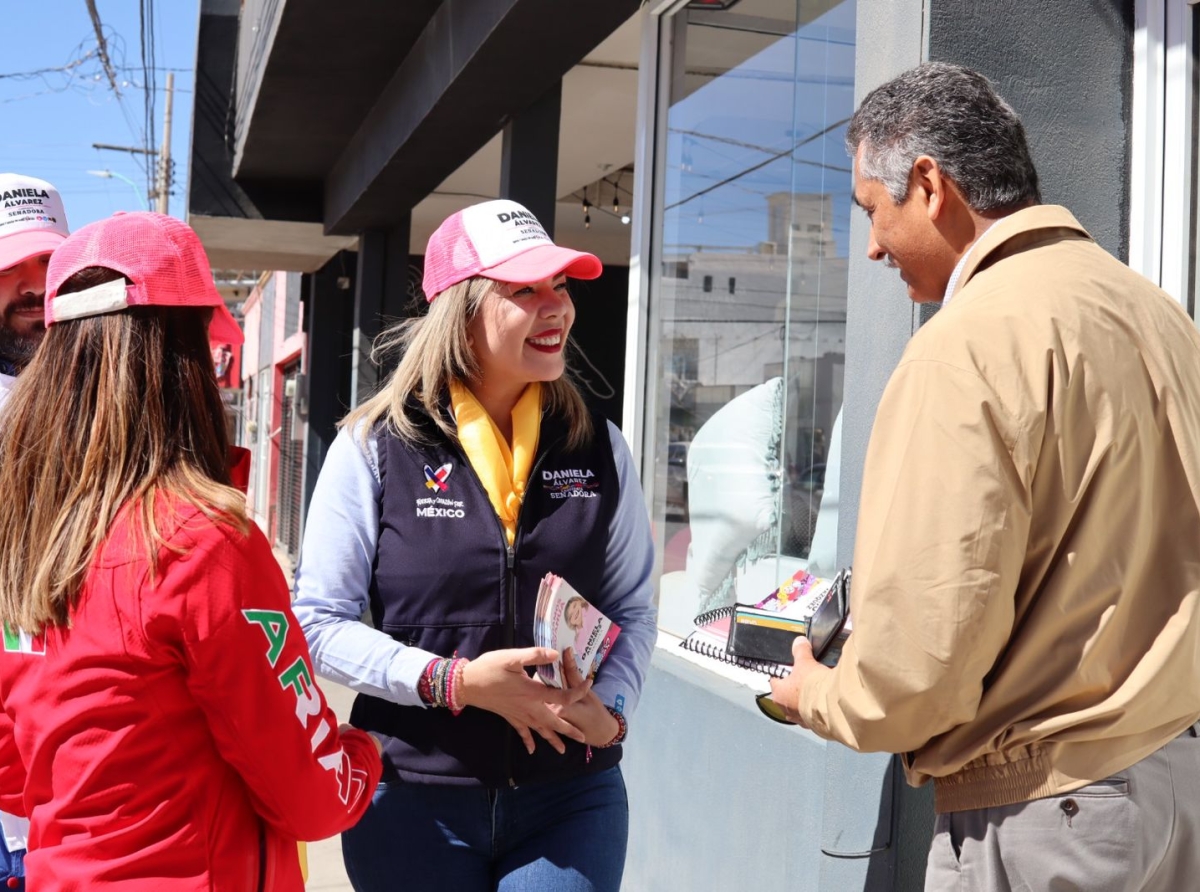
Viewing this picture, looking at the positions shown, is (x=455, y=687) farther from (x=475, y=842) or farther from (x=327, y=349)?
(x=327, y=349)

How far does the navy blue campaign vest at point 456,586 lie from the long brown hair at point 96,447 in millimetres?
573

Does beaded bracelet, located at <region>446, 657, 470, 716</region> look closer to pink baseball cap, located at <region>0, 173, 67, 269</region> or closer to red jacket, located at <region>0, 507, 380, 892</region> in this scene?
red jacket, located at <region>0, 507, 380, 892</region>

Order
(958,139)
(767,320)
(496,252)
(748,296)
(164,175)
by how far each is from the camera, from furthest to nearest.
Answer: (164,175) → (748,296) → (767,320) → (496,252) → (958,139)

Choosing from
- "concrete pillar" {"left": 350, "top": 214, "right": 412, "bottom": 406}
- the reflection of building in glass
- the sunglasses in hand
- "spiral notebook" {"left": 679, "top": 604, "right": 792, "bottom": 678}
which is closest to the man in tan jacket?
the sunglasses in hand

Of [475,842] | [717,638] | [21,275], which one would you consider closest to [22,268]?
[21,275]

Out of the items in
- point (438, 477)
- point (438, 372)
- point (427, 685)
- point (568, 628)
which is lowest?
point (427, 685)

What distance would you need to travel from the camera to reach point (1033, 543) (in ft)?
5.68

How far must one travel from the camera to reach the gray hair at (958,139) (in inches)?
75.8

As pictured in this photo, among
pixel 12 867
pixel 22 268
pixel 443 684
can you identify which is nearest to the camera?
pixel 12 867

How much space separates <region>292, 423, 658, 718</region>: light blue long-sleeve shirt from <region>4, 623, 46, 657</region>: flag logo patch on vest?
613 mm

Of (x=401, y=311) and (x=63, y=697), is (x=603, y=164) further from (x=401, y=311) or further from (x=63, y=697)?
(x=63, y=697)

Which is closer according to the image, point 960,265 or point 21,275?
point 960,265

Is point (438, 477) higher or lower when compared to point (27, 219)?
lower

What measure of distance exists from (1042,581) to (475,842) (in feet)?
3.90
